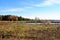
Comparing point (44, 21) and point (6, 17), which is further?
point (6, 17)

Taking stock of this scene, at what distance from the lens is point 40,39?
10062 millimetres

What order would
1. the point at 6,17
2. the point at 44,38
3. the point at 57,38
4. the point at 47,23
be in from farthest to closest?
the point at 6,17 → the point at 47,23 → the point at 57,38 → the point at 44,38

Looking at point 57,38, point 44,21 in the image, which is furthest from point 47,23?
point 57,38

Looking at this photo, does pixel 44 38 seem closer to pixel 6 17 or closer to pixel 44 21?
pixel 44 21

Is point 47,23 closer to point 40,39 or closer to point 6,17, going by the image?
point 40,39

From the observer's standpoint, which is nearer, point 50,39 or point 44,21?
point 50,39

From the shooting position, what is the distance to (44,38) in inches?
392

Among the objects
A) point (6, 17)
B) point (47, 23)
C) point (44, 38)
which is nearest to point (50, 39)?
point (44, 38)

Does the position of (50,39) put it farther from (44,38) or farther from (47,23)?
(47,23)

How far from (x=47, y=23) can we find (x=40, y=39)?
13186mm

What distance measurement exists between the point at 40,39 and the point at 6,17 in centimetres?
3884

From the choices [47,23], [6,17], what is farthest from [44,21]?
[6,17]

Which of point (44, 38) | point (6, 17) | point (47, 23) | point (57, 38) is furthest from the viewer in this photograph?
point (6, 17)

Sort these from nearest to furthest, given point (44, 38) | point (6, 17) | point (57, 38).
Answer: point (44, 38) → point (57, 38) → point (6, 17)
